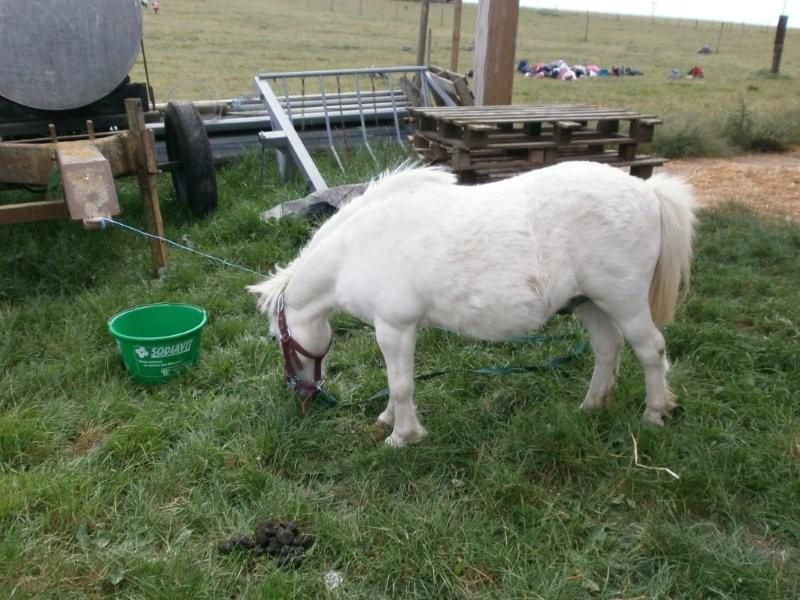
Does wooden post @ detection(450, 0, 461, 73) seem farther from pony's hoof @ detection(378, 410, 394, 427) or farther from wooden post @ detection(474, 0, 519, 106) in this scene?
pony's hoof @ detection(378, 410, 394, 427)

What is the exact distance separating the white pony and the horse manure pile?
2.66ft

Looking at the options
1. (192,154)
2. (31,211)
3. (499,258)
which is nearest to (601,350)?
(499,258)

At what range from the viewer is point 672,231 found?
3.36 metres

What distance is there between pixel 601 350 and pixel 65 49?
15.5 feet

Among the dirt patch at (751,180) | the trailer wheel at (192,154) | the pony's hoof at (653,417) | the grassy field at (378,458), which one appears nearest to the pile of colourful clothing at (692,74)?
the dirt patch at (751,180)

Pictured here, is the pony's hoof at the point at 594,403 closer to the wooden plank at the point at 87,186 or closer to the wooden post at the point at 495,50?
the wooden plank at the point at 87,186

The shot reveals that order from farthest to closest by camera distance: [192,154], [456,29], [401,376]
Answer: [456,29] → [192,154] → [401,376]

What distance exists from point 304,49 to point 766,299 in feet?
68.9

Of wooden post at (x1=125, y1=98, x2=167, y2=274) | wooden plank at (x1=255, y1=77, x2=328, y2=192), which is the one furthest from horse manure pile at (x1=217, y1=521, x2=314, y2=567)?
wooden plank at (x1=255, y1=77, x2=328, y2=192)

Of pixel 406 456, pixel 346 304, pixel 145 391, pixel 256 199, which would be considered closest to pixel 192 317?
pixel 145 391

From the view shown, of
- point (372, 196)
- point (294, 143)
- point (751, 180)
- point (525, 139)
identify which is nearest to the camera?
point (372, 196)

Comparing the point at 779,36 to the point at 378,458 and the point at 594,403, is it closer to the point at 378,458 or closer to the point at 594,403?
the point at 594,403

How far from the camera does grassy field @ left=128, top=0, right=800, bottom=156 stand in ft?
38.5

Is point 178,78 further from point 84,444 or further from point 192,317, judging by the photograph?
point 84,444
